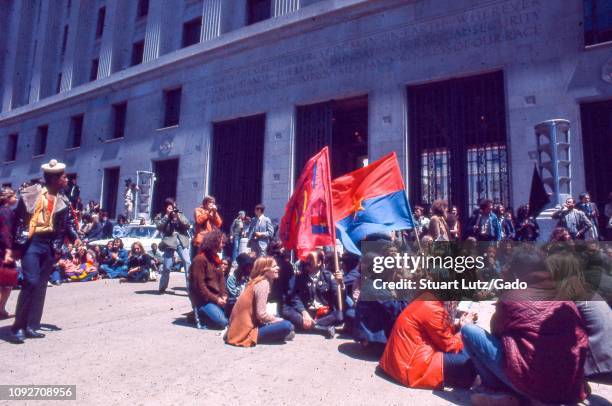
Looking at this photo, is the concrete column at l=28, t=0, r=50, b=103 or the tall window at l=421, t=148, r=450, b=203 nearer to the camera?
the tall window at l=421, t=148, r=450, b=203

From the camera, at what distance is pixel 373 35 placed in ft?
45.9

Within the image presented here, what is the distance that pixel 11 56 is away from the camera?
30531 mm

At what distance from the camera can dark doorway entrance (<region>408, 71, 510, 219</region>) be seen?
11.9 meters

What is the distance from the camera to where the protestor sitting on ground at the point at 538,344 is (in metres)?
2.93

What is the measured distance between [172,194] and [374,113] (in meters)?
10.4

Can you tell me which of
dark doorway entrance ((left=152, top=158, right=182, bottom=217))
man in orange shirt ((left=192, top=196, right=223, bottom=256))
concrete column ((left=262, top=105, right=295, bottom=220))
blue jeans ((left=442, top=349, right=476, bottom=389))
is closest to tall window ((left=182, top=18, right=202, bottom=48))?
dark doorway entrance ((left=152, top=158, right=182, bottom=217))

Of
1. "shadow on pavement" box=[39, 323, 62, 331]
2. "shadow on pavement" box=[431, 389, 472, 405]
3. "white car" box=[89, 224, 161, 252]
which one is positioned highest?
"white car" box=[89, 224, 161, 252]

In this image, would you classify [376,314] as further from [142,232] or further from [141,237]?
[142,232]

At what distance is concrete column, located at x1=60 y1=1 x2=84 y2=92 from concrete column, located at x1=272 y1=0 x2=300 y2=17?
16.1 metres

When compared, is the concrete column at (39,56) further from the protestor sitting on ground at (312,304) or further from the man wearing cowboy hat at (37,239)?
the protestor sitting on ground at (312,304)

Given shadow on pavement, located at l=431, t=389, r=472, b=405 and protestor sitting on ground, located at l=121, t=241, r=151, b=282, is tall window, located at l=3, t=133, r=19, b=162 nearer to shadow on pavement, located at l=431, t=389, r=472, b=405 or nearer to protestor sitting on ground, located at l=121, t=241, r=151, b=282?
protestor sitting on ground, located at l=121, t=241, r=151, b=282

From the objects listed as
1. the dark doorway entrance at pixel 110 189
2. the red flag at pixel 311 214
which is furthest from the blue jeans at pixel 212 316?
the dark doorway entrance at pixel 110 189

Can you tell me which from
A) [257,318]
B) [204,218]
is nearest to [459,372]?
[257,318]

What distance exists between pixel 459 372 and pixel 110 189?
2233 centimetres
